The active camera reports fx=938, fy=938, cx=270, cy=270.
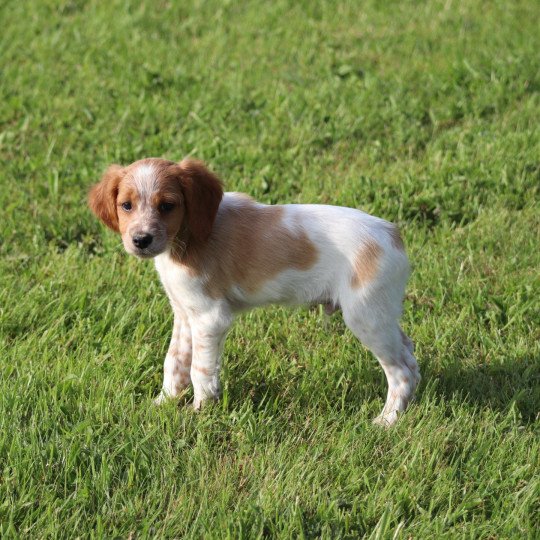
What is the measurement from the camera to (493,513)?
173 inches

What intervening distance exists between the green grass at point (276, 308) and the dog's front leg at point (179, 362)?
0.58ft

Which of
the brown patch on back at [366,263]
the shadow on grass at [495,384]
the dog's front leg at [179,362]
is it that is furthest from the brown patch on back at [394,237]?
the dog's front leg at [179,362]

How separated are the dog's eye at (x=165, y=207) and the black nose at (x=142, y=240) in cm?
18

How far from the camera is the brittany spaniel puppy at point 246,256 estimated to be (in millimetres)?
4621

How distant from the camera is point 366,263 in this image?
15.4 feet

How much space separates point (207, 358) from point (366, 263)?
98 centimetres

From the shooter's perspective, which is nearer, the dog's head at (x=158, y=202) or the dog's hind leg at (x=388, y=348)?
the dog's head at (x=158, y=202)

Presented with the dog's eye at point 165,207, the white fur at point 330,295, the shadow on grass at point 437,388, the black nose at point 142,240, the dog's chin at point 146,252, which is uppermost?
the dog's eye at point 165,207

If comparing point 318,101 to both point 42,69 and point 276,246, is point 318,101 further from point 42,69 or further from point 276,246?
point 276,246

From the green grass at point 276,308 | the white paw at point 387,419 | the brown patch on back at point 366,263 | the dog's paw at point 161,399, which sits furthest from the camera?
the dog's paw at point 161,399

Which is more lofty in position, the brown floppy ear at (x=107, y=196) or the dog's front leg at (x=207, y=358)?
the brown floppy ear at (x=107, y=196)

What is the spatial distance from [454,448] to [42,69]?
6.21 metres

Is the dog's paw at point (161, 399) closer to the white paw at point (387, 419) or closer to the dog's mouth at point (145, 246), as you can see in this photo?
the dog's mouth at point (145, 246)

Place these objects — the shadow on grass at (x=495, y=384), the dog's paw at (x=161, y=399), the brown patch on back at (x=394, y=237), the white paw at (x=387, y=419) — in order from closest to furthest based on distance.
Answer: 1. the brown patch on back at (x=394, y=237)
2. the white paw at (x=387, y=419)
3. the dog's paw at (x=161, y=399)
4. the shadow on grass at (x=495, y=384)
